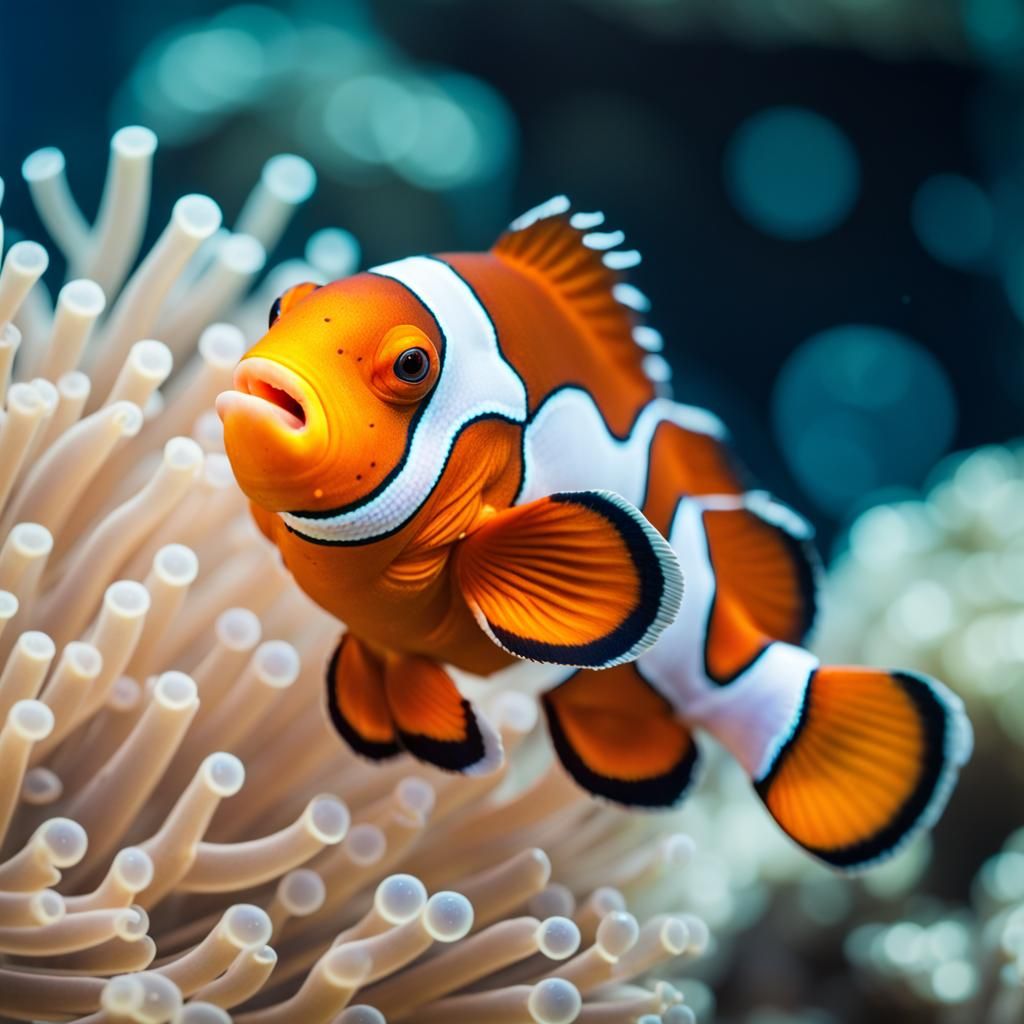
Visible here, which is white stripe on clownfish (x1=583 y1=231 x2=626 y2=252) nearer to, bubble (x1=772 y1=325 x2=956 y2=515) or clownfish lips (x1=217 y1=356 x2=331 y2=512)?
clownfish lips (x1=217 y1=356 x2=331 y2=512)

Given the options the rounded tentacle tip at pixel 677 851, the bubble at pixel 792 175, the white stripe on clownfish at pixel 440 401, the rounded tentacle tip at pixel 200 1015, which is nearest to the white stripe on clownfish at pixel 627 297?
the white stripe on clownfish at pixel 440 401

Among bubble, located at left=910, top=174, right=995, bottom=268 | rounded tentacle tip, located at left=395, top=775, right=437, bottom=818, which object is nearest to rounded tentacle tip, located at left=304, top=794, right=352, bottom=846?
rounded tentacle tip, located at left=395, top=775, right=437, bottom=818

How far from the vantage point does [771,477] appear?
10.4ft

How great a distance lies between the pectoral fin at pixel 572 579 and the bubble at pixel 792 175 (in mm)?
2237

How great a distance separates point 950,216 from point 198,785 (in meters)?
2.55

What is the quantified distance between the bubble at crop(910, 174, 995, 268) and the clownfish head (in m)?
2.40

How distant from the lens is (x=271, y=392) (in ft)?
2.27

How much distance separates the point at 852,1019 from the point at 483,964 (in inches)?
25.9

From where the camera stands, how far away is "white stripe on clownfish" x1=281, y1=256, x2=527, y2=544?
2.43 ft

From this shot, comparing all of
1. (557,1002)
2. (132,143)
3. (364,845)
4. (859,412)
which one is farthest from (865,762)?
(859,412)

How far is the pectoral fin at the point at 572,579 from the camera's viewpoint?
0.78 metres

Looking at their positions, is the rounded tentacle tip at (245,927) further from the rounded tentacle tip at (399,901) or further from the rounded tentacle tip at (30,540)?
the rounded tentacle tip at (30,540)

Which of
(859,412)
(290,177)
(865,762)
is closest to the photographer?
(865,762)

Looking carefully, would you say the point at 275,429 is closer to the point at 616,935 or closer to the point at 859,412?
the point at 616,935
